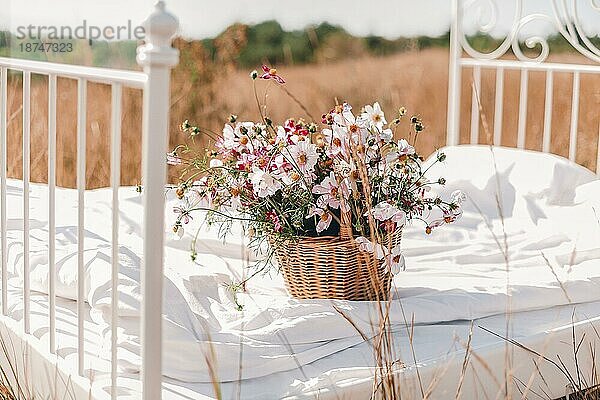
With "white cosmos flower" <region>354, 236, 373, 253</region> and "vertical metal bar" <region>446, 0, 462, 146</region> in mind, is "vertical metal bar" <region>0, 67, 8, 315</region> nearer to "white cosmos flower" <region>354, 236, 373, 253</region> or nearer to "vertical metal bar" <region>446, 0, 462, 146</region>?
"white cosmos flower" <region>354, 236, 373, 253</region>

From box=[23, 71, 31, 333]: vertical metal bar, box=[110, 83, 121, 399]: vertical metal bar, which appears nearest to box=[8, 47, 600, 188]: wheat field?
box=[23, 71, 31, 333]: vertical metal bar

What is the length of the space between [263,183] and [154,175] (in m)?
0.47

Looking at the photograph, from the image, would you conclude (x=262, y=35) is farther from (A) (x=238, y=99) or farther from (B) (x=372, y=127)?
(B) (x=372, y=127)

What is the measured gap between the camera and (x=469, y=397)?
5.84 feet

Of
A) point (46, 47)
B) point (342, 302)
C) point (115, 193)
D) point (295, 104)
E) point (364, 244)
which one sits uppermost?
point (46, 47)

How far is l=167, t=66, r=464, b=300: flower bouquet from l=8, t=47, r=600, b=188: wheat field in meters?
2.35

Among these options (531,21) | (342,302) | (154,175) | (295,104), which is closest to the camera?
(154,175)

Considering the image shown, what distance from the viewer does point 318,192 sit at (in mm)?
1790

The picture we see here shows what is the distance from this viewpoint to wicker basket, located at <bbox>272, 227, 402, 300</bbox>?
184 cm

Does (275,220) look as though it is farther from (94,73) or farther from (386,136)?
(94,73)

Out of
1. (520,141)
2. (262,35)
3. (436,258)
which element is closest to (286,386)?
(436,258)

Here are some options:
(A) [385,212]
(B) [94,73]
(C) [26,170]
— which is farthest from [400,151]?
(C) [26,170]

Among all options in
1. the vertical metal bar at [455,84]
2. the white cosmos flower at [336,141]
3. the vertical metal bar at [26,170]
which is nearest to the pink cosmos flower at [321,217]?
the white cosmos flower at [336,141]

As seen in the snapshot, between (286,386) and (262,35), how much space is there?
4.48 m
